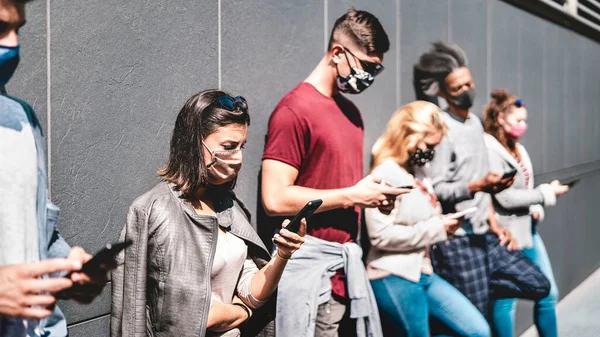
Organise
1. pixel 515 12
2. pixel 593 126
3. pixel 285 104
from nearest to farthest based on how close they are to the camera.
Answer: pixel 285 104 → pixel 515 12 → pixel 593 126

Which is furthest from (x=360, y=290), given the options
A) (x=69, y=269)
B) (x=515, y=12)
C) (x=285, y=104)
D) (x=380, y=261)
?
(x=515, y=12)

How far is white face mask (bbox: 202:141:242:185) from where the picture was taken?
2.88m

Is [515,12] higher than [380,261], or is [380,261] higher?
[515,12]

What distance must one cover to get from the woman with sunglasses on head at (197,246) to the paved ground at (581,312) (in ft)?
17.1

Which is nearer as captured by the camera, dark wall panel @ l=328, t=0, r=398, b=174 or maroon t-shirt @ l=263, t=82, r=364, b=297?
maroon t-shirt @ l=263, t=82, r=364, b=297

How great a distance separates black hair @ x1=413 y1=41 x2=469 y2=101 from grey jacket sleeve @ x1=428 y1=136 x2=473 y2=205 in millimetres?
551

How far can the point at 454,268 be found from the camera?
17.0ft

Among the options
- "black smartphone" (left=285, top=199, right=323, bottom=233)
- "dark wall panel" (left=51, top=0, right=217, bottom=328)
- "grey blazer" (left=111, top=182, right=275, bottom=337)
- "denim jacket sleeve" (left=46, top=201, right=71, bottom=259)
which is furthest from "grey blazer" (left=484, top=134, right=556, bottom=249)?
"denim jacket sleeve" (left=46, top=201, right=71, bottom=259)

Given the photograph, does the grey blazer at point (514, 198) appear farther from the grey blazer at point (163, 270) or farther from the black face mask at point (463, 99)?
the grey blazer at point (163, 270)

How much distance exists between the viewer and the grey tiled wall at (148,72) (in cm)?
284

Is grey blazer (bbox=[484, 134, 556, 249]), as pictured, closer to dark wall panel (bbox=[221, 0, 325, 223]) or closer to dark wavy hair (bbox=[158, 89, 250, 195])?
dark wall panel (bbox=[221, 0, 325, 223])

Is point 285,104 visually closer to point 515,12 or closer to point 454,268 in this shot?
point 454,268

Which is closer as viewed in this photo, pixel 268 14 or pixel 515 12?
pixel 268 14

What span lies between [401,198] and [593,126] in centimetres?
758
